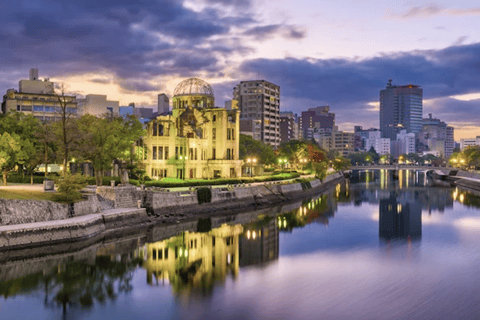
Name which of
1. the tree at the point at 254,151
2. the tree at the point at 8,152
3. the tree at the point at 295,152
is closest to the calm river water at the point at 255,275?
the tree at the point at 8,152

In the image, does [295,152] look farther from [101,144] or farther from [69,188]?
[69,188]

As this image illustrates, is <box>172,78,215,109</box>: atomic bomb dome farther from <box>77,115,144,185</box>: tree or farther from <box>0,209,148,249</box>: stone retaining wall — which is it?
<box>0,209,148,249</box>: stone retaining wall

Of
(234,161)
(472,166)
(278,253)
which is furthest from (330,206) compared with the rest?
(472,166)

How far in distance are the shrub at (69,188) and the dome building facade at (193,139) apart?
2685 cm

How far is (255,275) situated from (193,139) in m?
48.3

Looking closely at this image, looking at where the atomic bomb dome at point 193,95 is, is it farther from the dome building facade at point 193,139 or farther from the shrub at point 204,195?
the shrub at point 204,195

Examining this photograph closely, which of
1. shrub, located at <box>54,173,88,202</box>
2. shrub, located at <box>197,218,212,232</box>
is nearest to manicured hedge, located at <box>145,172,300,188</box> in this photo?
shrub, located at <box>197,218,212,232</box>

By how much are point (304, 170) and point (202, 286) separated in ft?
298

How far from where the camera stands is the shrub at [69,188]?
42.6m

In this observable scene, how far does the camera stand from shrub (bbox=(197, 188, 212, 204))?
5912 cm

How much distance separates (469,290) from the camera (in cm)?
2967

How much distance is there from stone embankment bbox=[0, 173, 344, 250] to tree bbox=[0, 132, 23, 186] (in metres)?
12.2

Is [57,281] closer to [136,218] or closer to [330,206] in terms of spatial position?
[136,218]

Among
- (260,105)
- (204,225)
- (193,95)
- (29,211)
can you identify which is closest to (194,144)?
(193,95)
